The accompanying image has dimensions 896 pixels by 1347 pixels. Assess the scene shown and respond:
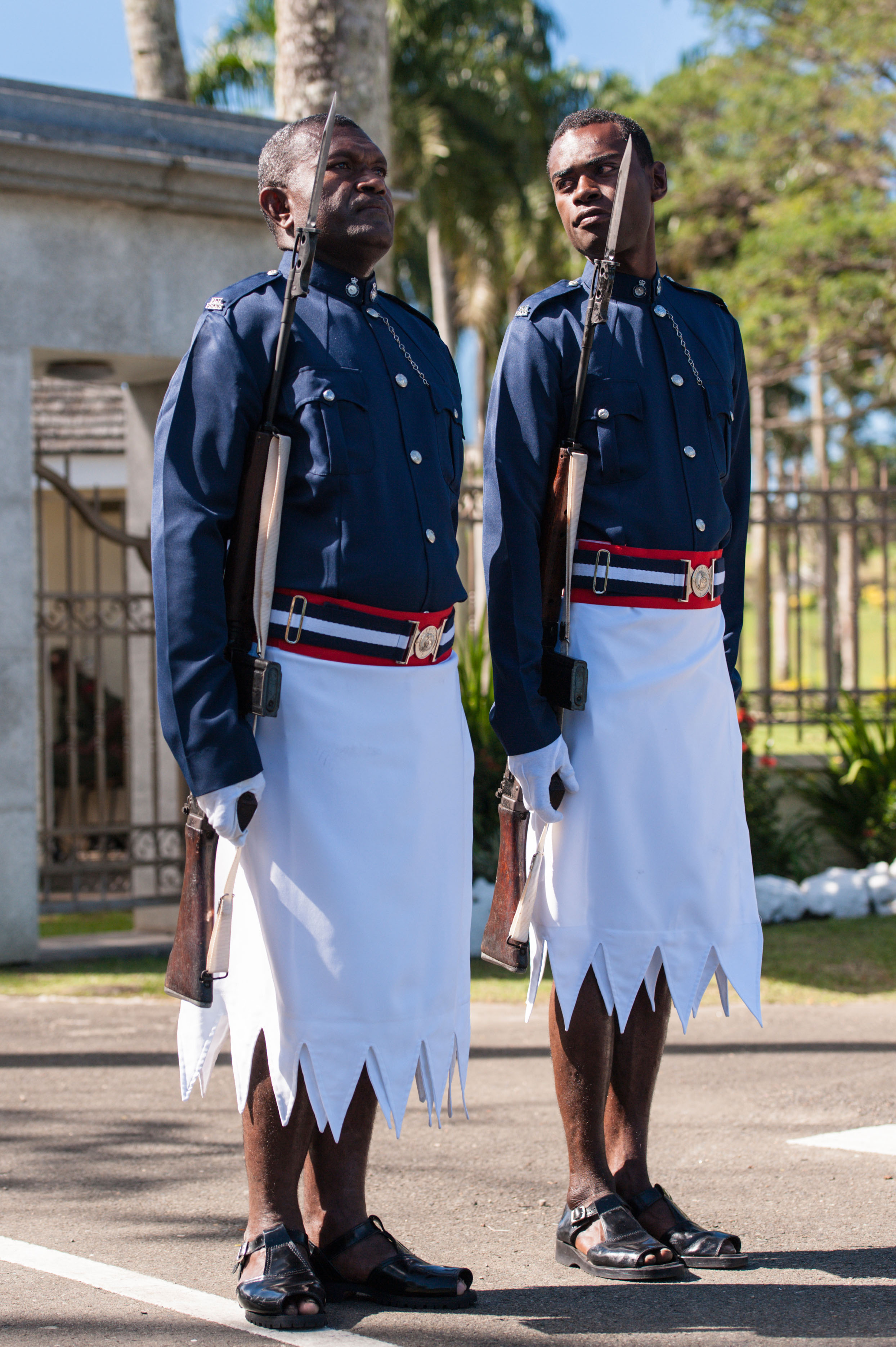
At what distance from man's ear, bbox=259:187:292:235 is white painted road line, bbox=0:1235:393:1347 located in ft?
6.83

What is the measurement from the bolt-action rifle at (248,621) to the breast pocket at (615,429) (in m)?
0.68

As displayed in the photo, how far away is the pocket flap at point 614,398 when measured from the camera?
3.37 m

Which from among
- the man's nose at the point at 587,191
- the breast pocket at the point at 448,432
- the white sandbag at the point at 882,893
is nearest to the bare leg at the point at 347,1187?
the breast pocket at the point at 448,432

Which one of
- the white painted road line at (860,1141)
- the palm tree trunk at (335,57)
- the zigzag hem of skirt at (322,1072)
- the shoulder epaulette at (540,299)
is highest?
the palm tree trunk at (335,57)

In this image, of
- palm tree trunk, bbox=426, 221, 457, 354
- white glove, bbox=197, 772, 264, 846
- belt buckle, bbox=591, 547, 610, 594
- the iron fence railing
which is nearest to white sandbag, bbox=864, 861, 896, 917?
the iron fence railing

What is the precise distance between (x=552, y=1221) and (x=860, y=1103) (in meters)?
1.50

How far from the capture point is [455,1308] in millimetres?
3047

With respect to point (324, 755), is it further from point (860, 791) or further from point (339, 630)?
point (860, 791)

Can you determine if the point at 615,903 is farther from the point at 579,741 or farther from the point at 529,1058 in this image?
the point at 529,1058

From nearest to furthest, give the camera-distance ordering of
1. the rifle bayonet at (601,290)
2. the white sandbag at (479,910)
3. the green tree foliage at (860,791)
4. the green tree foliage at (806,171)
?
the rifle bayonet at (601,290) → the white sandbag at (479,910) → the green tree foliage at (860,791) → the green tree foliage at (806,171)

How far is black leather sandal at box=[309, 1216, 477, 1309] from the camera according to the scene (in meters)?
3.05

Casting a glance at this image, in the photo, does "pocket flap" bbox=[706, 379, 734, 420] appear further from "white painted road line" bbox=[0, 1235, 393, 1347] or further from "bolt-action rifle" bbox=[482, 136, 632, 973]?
"white painted road line" bbox=[0, 1235, 393, 1347]

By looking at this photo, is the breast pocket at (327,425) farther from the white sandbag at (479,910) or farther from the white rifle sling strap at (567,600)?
the white sandbag at (479,910)

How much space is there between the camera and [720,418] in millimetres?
3527
